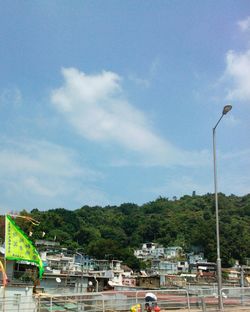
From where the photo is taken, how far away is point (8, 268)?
117ft

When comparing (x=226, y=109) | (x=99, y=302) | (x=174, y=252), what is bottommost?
(x=99, y=302)

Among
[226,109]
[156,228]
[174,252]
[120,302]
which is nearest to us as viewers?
[120,302]

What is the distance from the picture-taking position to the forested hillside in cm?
11156

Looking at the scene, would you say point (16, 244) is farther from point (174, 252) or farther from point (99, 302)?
point (174, 252)

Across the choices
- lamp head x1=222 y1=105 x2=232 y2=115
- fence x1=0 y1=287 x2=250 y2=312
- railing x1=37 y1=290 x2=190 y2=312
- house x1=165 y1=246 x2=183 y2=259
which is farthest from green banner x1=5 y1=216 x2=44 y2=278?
house x1=165 y1=246 x2=183 y2=259

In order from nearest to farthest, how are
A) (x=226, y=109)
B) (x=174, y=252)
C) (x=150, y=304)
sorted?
(x=150, y=304) < (x=226, y=109) < (x=174, y=252)

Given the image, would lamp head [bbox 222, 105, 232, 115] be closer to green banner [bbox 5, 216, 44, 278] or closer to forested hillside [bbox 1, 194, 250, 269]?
green banner [bbox 5, 216, 44, 278]

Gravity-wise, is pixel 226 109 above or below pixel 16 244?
above

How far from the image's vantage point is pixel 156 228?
506 feet

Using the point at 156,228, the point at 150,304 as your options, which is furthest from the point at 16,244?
the point at 156,228

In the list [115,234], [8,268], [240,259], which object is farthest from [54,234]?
[8,268]

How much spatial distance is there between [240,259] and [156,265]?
77.5 feet

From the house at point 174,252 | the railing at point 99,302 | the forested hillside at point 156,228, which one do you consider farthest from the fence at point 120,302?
the house at point 174,252

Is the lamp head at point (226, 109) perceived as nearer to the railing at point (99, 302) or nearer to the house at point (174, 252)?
the railing at point (99, 302)
